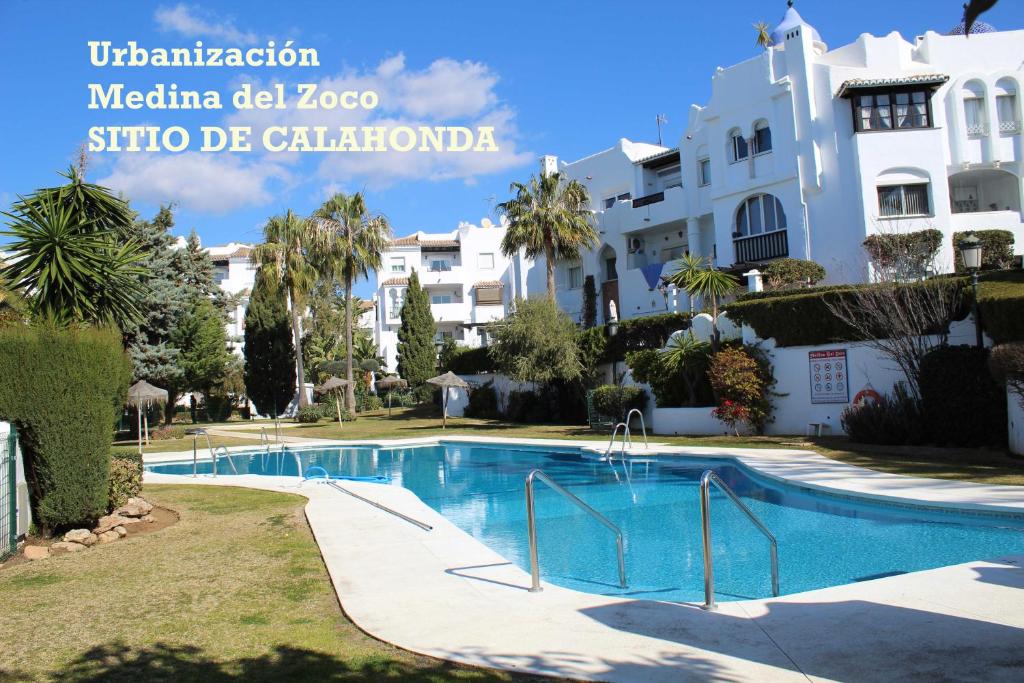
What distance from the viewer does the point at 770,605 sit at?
6680 mm

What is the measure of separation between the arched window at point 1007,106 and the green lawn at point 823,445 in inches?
686

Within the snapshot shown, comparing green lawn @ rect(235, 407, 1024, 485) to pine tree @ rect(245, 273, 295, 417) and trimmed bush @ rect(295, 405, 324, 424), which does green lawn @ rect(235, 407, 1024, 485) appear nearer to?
trimmed bush @ rect(295, 405, 324, 424)

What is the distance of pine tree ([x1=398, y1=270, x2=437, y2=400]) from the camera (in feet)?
160

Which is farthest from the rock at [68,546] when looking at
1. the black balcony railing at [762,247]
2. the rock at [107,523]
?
the black balcony railing at [762,247]

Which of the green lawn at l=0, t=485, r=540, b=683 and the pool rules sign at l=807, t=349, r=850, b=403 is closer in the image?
the green lawn at l=0, t=485, r=540, b=683

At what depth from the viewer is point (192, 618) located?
6.94 m

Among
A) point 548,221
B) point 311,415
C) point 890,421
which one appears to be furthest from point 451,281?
point 890,421

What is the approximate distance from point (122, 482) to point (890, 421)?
53.3 ft

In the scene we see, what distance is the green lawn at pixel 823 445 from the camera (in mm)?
14297

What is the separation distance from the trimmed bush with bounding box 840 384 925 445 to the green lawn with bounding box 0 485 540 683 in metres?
14.0

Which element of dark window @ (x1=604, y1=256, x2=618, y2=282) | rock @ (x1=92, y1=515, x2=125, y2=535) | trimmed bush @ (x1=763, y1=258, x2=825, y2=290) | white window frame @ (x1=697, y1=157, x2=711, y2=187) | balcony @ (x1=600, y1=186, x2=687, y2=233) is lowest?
rock @ (x1=92, y1=515, x2=125, y2=535)

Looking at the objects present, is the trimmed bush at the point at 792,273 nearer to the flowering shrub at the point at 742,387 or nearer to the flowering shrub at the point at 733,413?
the flowering shrub at the point at 742,387

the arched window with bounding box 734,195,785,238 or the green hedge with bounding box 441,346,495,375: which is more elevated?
the arched window with bounding box 734,195,785,238

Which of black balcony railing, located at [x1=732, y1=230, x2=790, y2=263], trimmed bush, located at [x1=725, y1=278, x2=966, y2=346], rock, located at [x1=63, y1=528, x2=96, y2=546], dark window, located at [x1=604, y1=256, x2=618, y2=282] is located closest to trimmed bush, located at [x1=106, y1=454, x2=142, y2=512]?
rock, located at [x1=63, y1=528, x2=96, y2=546]
